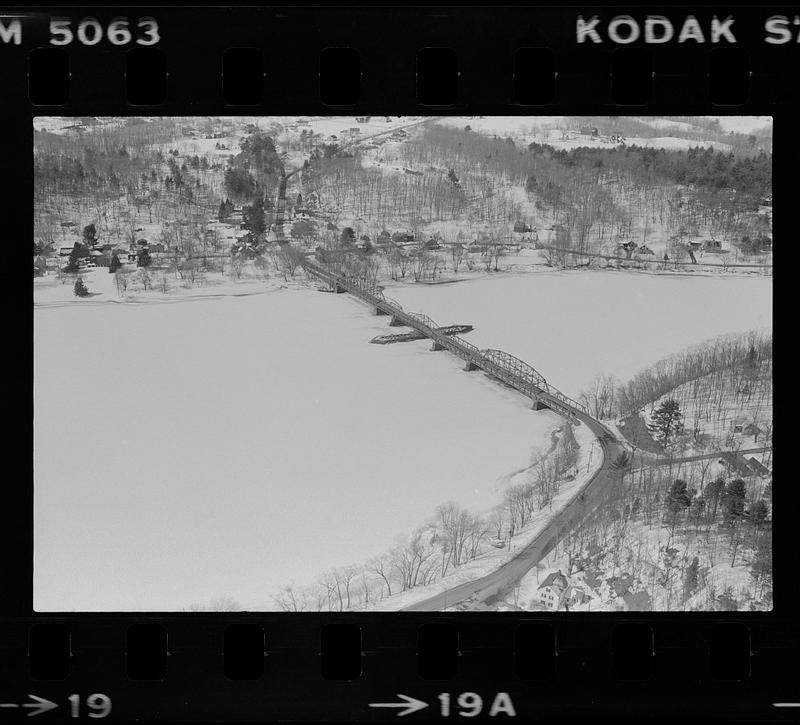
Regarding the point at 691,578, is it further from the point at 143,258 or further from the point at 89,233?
the point at 89,233

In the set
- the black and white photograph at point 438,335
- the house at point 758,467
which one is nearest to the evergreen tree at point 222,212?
the black and white photograph at point 438,335

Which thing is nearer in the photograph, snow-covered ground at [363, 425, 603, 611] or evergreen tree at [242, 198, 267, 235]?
A: snow-covered ground at [363, 425, 603, 611]

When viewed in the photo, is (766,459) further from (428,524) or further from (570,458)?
(428,524)
